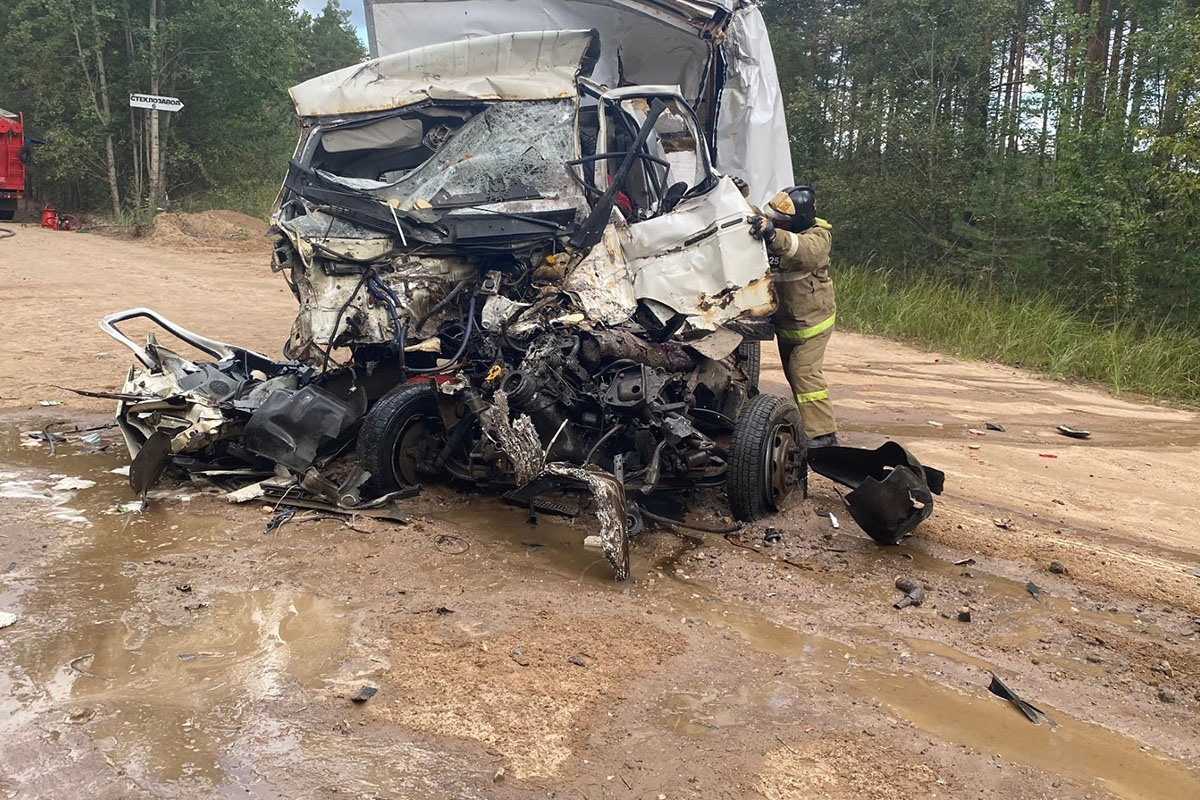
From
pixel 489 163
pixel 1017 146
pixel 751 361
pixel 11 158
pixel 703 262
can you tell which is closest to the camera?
pixel 703 262

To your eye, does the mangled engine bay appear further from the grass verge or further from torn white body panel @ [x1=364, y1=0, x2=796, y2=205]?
the grass verge

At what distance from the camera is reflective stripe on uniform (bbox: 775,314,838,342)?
19.0 ft

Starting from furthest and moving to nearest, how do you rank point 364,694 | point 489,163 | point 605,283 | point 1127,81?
point 1127,81
point 489,163
point 605,283
point 364,694

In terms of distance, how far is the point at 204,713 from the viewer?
8.96ft

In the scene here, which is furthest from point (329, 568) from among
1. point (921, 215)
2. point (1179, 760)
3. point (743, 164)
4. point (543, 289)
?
point (921, 215)

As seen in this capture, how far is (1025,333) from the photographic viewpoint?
37.4ft

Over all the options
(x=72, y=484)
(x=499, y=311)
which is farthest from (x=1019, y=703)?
(x=72, y=484)

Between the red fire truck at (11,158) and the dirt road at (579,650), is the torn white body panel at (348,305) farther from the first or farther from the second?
the red fire truck at (11,158)

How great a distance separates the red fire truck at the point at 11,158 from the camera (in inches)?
755

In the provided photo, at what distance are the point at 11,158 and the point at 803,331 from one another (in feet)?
65.5

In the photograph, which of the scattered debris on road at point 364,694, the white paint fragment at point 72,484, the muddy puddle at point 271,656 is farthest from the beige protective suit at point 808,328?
the white paint fragment at point 72,484

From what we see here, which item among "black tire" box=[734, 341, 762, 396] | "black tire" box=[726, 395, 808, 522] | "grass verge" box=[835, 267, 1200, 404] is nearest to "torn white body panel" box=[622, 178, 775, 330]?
"black tire" box=[726, 395, 808, 522]

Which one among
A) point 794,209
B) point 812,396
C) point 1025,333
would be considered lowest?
point 812,396

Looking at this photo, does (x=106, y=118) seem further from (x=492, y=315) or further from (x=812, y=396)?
(x=812, y=396)
